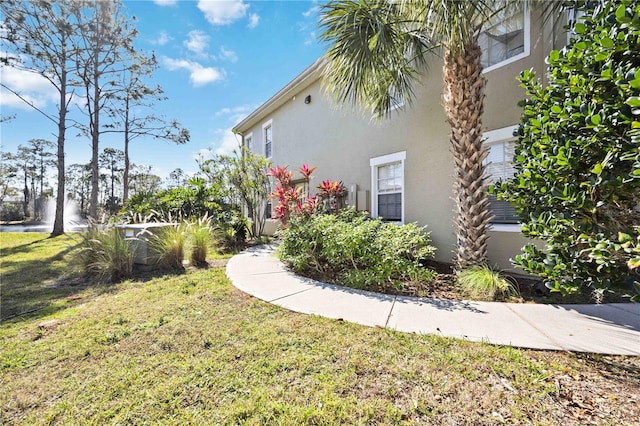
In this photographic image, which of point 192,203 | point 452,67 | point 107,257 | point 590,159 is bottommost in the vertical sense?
point 107,257

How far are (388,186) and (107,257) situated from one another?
7442 mm

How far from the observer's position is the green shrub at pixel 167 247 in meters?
6.40

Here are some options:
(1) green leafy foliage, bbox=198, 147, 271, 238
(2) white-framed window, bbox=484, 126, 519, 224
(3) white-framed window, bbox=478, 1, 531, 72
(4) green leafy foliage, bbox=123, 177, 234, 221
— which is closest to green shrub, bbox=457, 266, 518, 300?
(2) white-framed window, bbox=484, 126, 519, 224

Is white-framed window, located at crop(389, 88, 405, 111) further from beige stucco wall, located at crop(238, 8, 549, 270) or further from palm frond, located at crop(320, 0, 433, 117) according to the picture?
palm frond, located at crop(320, 0, 433, 117)

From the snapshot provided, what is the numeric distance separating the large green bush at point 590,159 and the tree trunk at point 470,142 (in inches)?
87.1

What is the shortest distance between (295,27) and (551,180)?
27.9 feet

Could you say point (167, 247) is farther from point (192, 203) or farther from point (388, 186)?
point (388, 186)

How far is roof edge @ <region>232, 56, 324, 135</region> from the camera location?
9.80m

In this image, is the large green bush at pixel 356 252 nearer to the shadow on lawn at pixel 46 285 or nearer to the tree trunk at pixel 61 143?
the shadow on lawn at pixel 46 285

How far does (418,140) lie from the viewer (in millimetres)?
7188

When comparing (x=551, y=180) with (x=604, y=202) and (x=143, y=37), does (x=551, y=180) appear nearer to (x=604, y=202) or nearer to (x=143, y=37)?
(x=604, y=202)

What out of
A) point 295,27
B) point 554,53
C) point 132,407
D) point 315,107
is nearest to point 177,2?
point 295,27

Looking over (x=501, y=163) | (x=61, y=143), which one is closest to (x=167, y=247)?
(x=501, y=163)

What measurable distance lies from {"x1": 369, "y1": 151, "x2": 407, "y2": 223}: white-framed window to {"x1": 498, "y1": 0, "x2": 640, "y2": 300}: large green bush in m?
4.76
